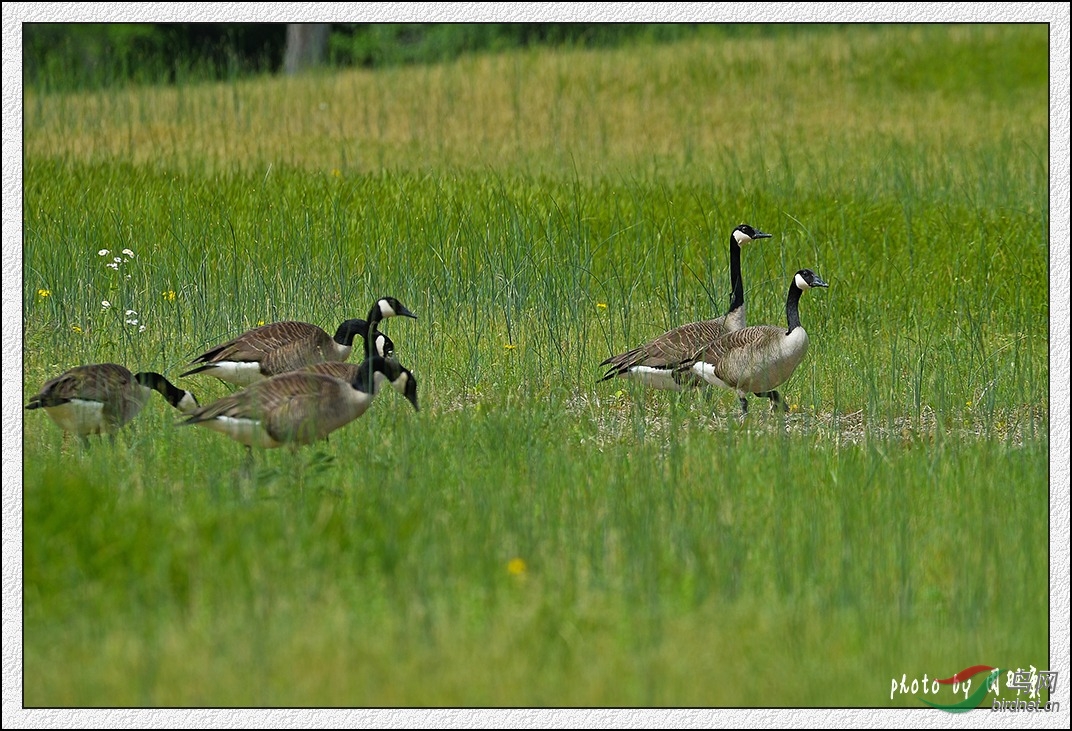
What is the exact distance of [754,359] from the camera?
1022 centimetres

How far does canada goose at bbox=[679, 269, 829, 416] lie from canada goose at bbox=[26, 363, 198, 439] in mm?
4136

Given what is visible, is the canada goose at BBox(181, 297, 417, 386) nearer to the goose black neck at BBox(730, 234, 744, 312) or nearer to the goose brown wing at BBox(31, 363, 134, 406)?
the goose brown wing at BBox(31, 363, 134, 406)

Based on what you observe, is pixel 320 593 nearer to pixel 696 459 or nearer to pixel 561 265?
pixel 696 459

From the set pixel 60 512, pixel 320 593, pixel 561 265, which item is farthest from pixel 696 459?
pixel 561 265

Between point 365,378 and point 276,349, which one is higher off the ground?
point 276,349

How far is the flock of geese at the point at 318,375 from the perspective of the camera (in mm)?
8430

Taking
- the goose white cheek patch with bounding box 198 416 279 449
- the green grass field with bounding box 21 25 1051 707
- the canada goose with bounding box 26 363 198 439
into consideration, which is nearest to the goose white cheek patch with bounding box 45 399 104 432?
the canada goose with bounding box 26 363 198 439

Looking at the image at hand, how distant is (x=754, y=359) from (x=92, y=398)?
4.70m

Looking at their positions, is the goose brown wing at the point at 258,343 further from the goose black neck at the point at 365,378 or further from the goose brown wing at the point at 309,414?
the goose brown wing at the point at 309,414

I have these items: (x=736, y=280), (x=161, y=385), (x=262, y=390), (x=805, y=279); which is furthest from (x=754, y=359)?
(x=161, y=385)

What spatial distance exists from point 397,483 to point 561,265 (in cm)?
590

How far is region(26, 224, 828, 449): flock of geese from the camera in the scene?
8430 millimetres

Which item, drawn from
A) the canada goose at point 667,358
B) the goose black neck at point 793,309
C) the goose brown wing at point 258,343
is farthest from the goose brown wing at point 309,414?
the goose black neck at point 793,309

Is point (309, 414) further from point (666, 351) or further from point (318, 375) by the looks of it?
point (666, 351)
